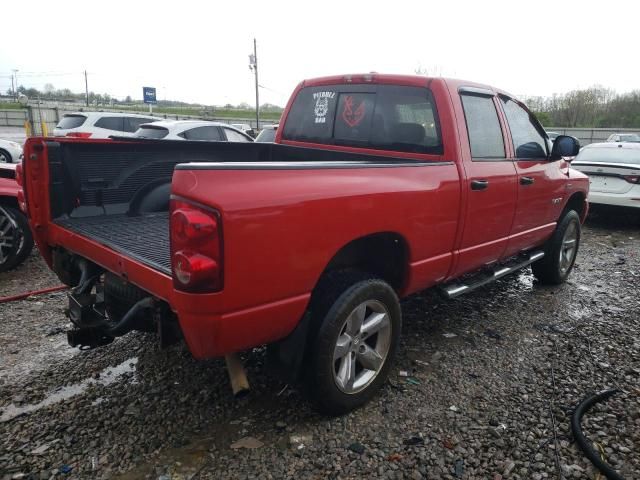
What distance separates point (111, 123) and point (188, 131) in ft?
16.7

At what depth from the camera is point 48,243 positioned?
326cm

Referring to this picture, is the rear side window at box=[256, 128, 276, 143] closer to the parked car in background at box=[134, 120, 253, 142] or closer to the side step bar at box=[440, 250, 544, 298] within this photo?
the parked car in background at box=[134, 120, 253, 142]

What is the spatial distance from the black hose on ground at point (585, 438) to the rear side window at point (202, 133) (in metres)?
9.20

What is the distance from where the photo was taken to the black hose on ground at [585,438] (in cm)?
245

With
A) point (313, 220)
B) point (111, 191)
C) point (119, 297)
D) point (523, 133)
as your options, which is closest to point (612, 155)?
point (523, 133)

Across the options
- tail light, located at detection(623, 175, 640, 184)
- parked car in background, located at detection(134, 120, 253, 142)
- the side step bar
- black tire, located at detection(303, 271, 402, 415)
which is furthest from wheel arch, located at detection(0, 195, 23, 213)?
tail light, located at detection(623, 175, 640, 184)

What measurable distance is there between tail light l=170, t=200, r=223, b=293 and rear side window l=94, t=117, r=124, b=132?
1359cm

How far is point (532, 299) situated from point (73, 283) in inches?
165

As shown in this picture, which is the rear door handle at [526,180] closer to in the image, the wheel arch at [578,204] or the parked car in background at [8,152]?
the wheel arch at [578,204]

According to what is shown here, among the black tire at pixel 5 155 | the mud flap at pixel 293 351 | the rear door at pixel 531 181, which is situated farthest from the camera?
the black tire at pixel 5 155

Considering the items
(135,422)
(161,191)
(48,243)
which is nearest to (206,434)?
(135,422)

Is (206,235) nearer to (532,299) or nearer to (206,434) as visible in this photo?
(206,434)

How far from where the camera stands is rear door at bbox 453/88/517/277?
3.45m

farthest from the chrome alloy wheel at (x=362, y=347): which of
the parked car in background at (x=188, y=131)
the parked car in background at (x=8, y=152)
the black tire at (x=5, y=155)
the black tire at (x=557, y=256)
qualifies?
the black tire at (x=5, y=155)
